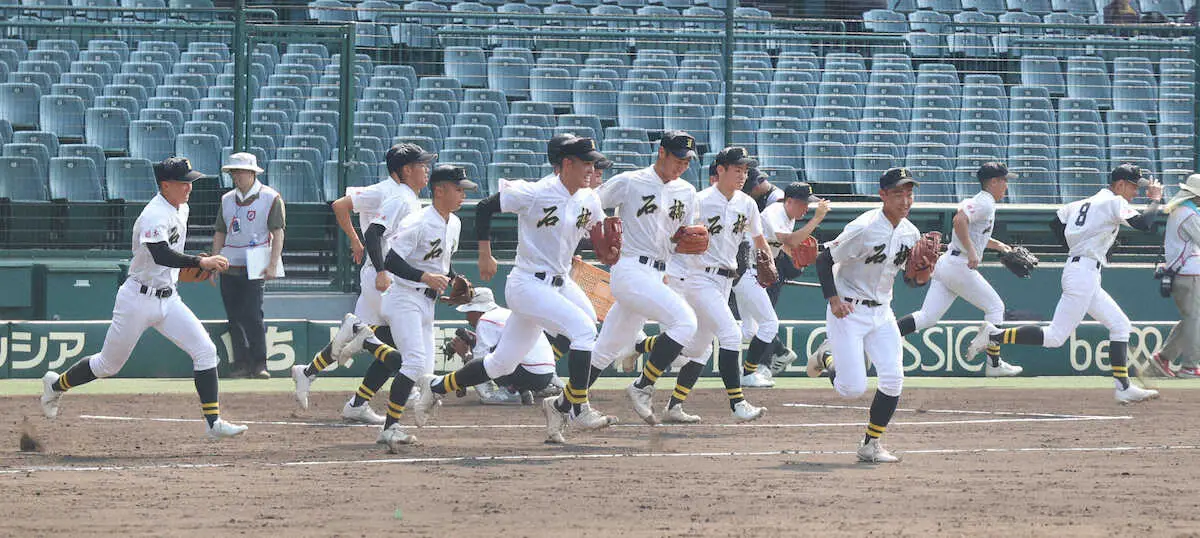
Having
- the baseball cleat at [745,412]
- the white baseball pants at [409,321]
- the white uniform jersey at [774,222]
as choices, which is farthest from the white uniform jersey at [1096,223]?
the white baseball pants at [409,321]

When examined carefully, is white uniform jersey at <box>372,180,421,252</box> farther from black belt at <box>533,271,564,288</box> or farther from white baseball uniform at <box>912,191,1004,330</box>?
white baseball uniform at <box>912,191,1004,330</box>

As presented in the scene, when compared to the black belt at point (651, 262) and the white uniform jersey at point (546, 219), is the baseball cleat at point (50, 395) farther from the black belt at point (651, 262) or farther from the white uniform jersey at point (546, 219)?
the black belt at point (651, 262)

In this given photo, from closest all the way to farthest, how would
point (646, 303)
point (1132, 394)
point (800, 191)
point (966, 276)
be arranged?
point (646, 303) < point (1132, 394) < point (800, 191) < point (966, 276)

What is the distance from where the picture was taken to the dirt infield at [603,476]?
718 cm

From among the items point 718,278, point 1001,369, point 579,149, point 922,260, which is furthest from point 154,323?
point 1001,369

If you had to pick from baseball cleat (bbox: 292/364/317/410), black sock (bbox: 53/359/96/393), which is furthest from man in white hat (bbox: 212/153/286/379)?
black sock (bbox: 53/359/96/393)

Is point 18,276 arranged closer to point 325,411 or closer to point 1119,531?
point 325,411

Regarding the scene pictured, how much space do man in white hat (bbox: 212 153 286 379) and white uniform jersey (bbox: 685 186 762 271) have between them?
463 cm

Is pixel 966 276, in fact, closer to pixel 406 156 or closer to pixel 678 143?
pixel 678 143

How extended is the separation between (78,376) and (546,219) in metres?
3.34

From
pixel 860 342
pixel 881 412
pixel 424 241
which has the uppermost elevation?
pixel 424 241

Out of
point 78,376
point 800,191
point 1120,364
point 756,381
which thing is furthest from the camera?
point 756,381

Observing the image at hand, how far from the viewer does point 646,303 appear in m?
10.4

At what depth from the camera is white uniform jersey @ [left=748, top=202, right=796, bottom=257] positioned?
1368 cm
